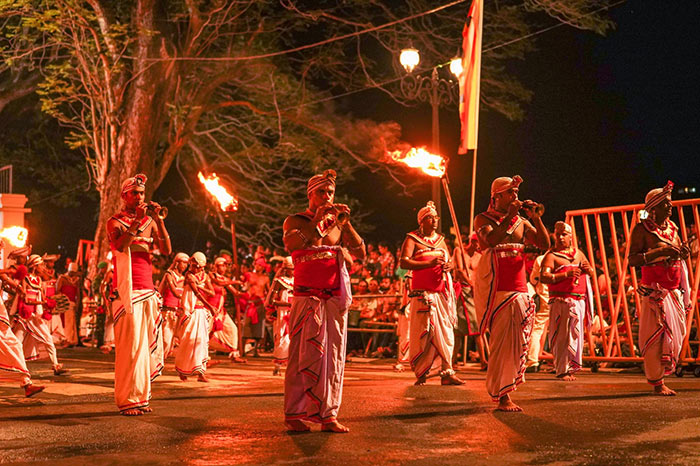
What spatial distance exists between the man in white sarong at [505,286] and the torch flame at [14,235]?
61.6 feet

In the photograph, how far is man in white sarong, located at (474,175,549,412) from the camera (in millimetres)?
Answer: 9070

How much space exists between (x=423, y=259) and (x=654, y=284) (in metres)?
3.04

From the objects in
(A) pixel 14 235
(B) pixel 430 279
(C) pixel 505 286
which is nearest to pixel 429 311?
(B) pixel 430 279

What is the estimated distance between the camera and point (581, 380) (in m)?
13.2

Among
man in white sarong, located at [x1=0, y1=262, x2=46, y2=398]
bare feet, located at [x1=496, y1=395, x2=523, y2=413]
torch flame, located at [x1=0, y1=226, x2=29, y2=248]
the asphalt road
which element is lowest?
the asphalt road

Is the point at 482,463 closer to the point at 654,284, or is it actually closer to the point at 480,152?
the point at 654,284

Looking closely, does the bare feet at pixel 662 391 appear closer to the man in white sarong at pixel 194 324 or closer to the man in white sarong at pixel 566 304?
the man in white sarong at pixel 566 304

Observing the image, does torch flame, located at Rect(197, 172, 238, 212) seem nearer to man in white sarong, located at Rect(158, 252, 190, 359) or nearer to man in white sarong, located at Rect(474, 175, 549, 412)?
man in white sarong, located at Rect(158, 252, 190, 359)

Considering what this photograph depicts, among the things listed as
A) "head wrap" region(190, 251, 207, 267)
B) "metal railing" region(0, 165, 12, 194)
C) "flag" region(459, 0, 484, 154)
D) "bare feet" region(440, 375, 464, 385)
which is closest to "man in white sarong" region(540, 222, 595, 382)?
"bare feet" region(440, 375, 464, 385)

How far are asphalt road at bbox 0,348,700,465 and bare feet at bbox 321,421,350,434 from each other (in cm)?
7

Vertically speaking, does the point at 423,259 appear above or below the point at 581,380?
above

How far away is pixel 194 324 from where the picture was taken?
14.1 m

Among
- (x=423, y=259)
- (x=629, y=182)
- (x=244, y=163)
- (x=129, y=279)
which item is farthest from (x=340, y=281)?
(x=629, y=182)

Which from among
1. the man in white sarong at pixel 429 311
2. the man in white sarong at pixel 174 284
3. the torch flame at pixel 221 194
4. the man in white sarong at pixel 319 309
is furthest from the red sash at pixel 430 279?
the torch flame at pixel 221 194
